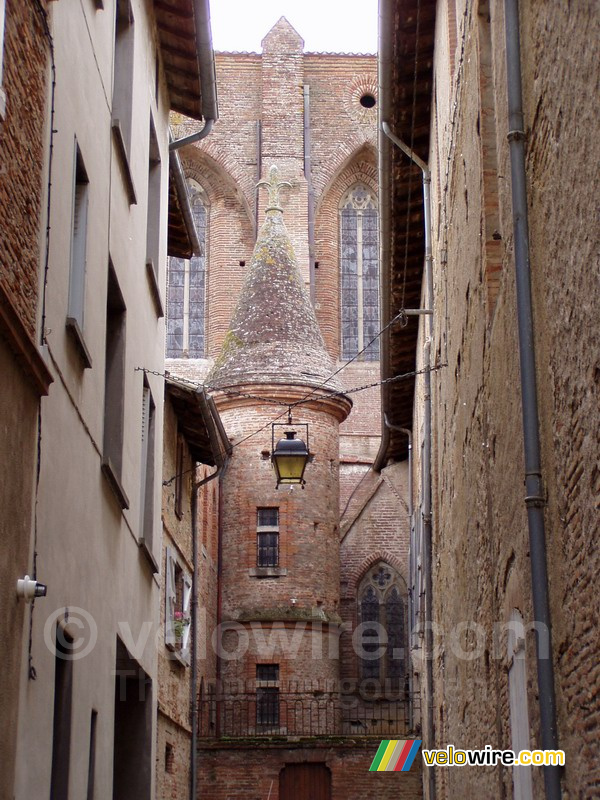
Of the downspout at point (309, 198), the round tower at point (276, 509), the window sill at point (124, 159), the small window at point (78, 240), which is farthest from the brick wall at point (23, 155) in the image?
the downspout at point (309, 198)

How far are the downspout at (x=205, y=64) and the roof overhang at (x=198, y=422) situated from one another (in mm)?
3053

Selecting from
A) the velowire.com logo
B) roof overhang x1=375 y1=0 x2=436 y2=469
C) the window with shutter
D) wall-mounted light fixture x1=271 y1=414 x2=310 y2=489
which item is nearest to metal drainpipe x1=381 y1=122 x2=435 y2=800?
roof overhang x1=375 y1=0 x2=436 y2=469

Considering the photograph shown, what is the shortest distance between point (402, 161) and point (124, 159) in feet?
19.8

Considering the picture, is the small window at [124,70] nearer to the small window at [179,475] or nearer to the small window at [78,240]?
the small window at [78,240]

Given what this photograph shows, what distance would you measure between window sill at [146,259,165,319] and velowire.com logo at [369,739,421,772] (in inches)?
436

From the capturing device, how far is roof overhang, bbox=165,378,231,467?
1814cm

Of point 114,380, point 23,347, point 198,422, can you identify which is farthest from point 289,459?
point 23,347

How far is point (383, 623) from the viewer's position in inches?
1189

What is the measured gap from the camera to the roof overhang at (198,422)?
1814 centimetres

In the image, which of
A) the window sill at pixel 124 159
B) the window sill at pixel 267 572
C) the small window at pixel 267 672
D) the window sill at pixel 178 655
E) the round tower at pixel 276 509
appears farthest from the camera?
the window sill at pixel 267 572

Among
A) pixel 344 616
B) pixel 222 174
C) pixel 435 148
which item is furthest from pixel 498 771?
pixel 222 174

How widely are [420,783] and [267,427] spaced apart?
7516 mm

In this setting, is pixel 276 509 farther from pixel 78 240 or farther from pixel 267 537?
pixel 78 240

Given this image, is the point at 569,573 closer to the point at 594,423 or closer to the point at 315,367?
the point at 594,423
